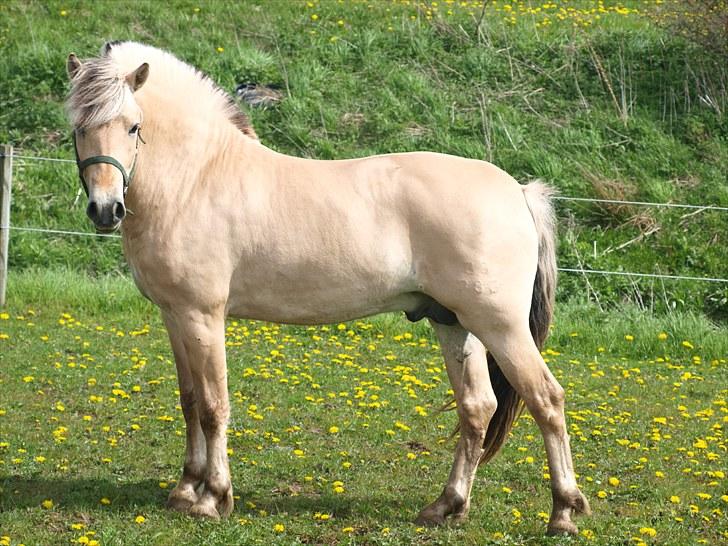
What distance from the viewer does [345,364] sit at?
8.48 metres

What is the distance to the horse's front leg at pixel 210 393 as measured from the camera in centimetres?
524

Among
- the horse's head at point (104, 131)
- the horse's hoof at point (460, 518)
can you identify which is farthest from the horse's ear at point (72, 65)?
the horse's hoof at point (460, 518)

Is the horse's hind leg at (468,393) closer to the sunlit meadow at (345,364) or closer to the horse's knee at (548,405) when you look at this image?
the sunlit meadow at (345,364)

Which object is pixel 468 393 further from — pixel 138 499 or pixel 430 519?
pixel 138 499

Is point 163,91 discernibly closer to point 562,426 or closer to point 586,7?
point 562,426

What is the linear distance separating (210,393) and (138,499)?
817 millimetres

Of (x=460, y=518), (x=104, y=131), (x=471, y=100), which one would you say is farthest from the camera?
(x=471, y=100)

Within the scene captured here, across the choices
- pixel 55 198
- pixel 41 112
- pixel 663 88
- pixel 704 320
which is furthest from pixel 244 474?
pixel 663 88

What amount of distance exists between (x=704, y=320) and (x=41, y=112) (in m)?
8.25

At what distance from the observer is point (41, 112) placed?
1262cm

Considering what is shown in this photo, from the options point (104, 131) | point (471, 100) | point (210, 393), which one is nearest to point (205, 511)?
point (210, 393)

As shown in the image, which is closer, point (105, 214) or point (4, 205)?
point (105, 214)

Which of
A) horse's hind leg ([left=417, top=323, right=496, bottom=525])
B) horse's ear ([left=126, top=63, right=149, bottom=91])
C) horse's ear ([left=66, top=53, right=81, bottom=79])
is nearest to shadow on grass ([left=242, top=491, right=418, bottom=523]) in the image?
horse's hind leg ([left=417, top=323, right=496, bottom=525])

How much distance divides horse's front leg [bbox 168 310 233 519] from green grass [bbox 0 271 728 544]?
154mm
